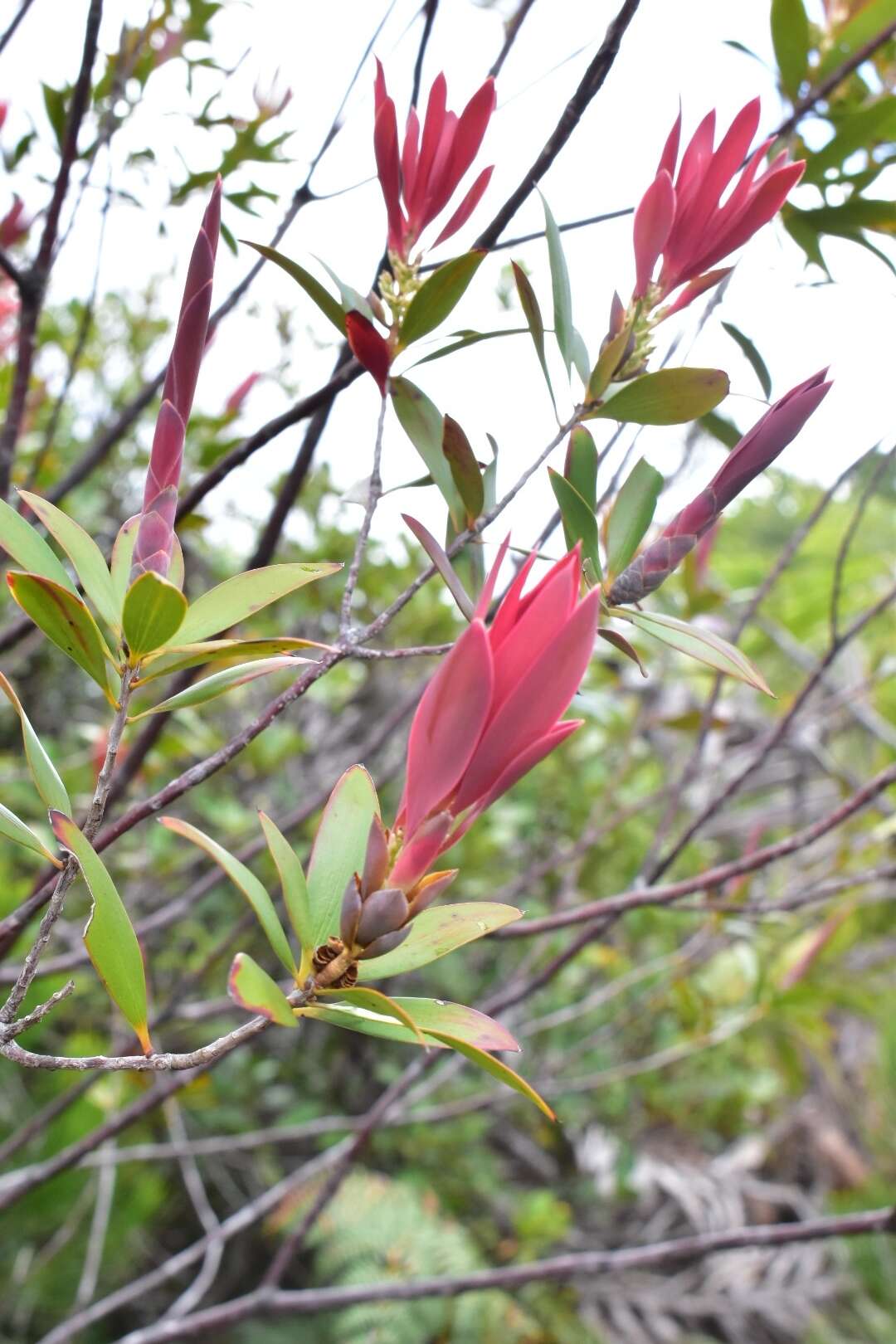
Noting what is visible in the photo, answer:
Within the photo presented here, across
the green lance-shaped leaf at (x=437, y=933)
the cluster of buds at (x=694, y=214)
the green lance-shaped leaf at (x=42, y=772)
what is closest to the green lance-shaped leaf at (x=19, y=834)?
the green lance-shaped leaf at (x=42, y=772)

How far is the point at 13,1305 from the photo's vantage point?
175cm

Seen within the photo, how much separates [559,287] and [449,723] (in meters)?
0.24

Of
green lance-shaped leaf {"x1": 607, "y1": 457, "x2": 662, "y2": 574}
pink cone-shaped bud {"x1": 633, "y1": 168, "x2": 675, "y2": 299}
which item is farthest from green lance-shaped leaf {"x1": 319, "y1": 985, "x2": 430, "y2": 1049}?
pink cone-shaped bud {"x1": 633, "y1": 168, "x2": 675, "y2": 299}

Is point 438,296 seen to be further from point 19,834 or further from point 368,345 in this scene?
point 19,834

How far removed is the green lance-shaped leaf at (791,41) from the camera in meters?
0.67

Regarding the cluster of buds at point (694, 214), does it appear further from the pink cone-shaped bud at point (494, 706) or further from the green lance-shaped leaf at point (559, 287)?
the pink cone-shaped bud at point (494, 706)

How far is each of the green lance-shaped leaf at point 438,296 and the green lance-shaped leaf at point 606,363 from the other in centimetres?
7

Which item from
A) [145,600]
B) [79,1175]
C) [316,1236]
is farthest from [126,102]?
[316,1236]

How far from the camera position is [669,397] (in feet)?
1.37

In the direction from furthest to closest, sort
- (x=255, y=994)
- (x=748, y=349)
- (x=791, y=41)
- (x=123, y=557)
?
1. (x=791, y=41)
2. (x=748, y=349)
3. (x=123, y=557)
4. (x=255, y=994)

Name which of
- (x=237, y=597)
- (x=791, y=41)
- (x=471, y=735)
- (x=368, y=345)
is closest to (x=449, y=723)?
(x=471, y=735)

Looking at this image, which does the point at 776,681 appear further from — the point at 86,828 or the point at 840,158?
the point at 86,828

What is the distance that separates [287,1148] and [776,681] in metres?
1.91

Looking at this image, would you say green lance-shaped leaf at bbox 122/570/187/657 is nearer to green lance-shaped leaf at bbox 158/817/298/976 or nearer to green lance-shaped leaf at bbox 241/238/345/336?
green lance-shaped leaf at bbox 158/817/298/976
